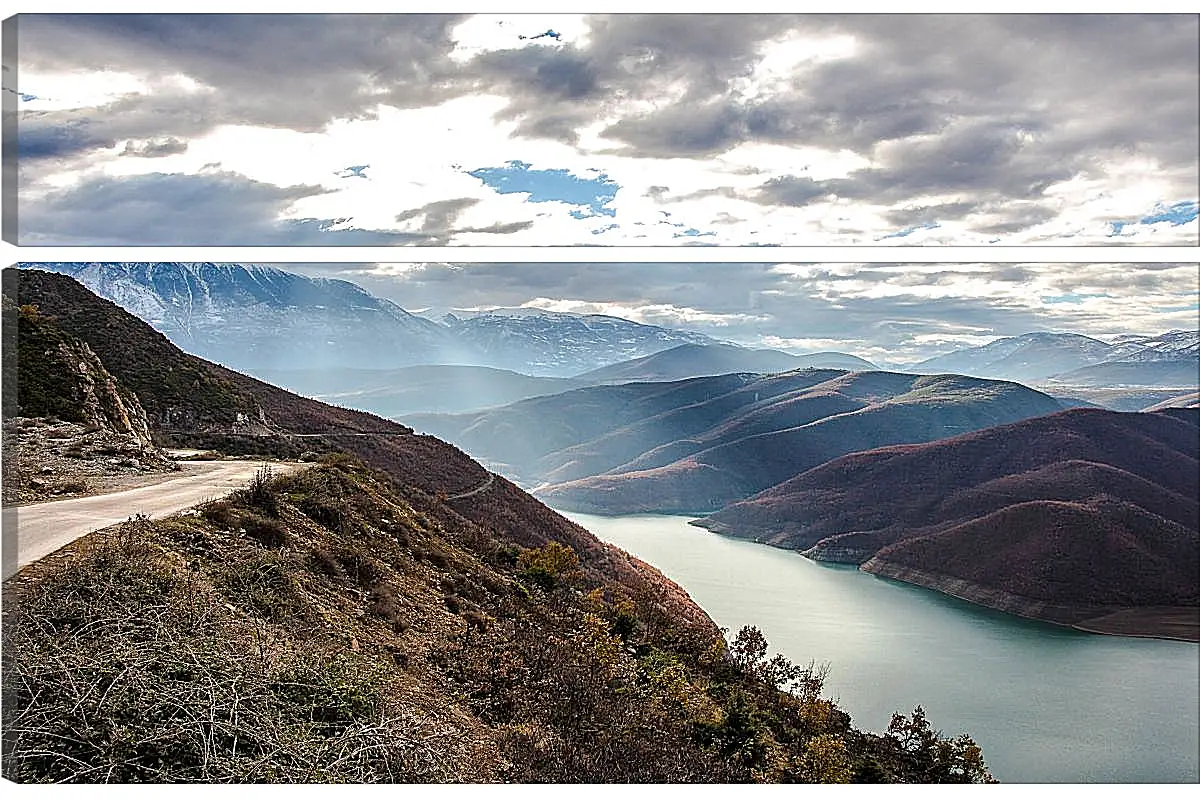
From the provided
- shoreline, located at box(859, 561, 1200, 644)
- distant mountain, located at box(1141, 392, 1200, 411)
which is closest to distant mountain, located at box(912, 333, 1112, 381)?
distant mountain, located at box(1141, 392, 1200, 411)

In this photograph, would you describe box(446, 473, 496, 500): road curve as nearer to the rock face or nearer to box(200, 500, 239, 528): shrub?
the rock face

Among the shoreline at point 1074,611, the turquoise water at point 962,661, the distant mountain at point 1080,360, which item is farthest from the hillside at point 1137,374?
the turquoise water at point 962,661

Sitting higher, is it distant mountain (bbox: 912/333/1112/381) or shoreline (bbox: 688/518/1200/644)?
distant mountain (bbox: 912/333/1112/381)

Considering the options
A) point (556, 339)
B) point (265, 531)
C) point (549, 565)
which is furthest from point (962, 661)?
point (265, 531)

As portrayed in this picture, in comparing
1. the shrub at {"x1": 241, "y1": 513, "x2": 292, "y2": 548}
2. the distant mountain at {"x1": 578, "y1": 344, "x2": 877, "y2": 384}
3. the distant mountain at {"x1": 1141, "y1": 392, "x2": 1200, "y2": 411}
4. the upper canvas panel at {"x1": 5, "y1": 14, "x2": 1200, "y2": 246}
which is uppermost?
the upper canvas panel at {"x1": 5, "y1": 14, "x2": 1200, "y2": 246}

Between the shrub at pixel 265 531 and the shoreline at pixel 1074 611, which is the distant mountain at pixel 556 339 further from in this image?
the shoreline at pixel 1074 611
